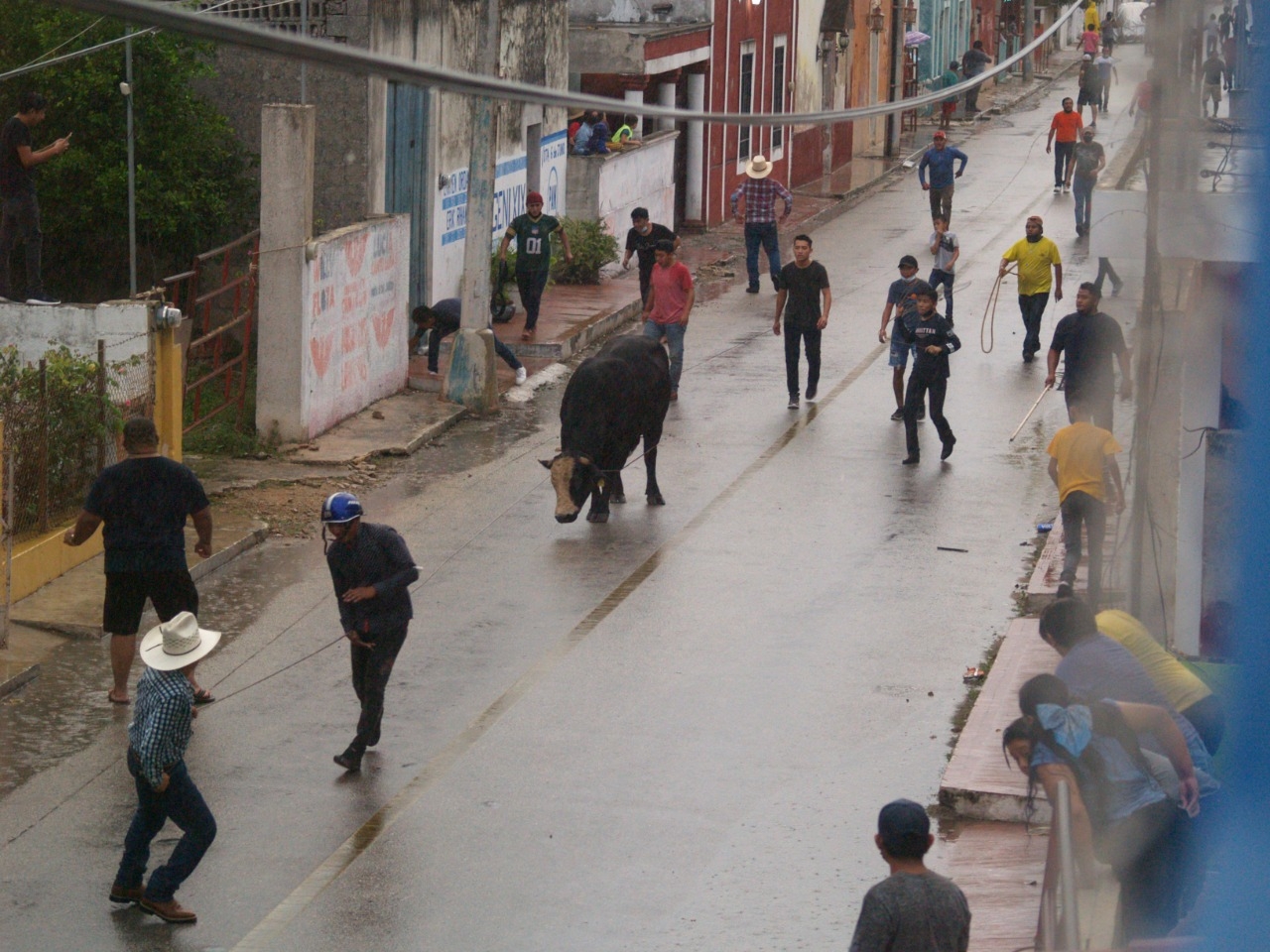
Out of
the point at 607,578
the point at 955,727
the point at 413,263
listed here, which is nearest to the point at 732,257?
the point at 413,263

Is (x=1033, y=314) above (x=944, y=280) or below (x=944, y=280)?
below

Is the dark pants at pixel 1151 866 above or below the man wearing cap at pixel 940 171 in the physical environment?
below

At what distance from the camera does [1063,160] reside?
34406 mm

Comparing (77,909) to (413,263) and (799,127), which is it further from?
(799,127)

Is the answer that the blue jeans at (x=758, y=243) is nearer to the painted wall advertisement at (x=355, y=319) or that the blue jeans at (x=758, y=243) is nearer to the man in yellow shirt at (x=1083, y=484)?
the painted wall advertisement at (x=355, y=319)

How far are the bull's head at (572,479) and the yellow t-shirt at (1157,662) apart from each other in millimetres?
6294

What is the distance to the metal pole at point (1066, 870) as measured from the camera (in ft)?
18.7

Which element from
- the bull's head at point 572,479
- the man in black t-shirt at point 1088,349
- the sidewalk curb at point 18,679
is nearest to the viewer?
the sidewalk curb at point 18,679

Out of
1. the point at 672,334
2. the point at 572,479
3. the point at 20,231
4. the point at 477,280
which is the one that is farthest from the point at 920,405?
the point at 20,231

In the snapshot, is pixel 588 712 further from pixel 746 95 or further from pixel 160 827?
pixel 746 95

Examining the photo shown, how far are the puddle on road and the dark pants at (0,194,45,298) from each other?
368cm

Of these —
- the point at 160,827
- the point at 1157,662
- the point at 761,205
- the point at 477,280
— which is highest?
the point at 761,205

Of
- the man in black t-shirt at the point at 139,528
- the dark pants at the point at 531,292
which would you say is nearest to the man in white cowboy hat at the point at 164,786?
the man in black t-shirt at the point at 139,528

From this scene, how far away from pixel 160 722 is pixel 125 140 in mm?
12008
